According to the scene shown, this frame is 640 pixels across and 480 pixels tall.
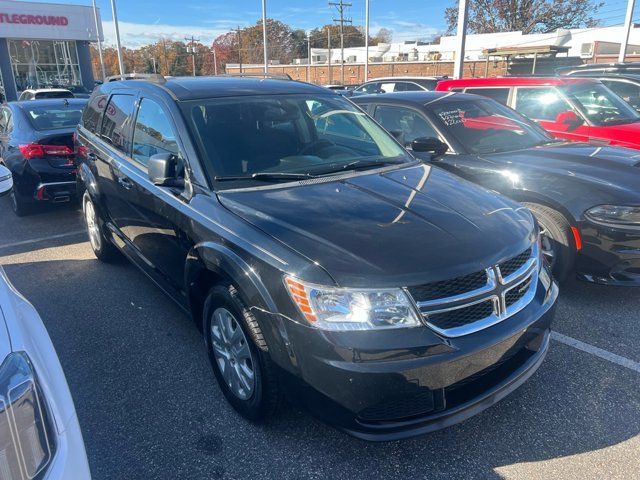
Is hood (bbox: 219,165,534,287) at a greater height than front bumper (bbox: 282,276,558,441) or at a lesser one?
greater

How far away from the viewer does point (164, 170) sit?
9.90 ft

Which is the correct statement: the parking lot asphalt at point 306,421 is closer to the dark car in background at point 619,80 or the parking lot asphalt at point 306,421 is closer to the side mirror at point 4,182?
the side mirror at point 4,182

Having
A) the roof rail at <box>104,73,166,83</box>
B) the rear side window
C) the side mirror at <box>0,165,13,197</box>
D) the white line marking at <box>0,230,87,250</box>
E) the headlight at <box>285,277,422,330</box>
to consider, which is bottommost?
the white line marking at <box>0,230,87,250</box>

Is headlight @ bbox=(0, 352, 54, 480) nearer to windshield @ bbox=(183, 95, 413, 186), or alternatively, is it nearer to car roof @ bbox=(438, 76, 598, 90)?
windshield @ bbox=(183, 95, 413, 186)

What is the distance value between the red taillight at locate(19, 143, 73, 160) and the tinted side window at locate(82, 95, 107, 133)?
142 cm

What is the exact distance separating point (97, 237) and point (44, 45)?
109 ft

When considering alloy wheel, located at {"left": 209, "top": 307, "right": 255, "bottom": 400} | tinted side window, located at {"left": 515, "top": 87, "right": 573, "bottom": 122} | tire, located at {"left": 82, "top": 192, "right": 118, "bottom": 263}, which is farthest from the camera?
tinted side window, located at {"left": 515, "top": 87, "right": 573, "bottom": 122}

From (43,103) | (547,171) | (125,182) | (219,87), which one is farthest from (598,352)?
(43,103)

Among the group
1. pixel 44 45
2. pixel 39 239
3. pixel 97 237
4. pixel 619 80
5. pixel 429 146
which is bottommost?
pixel 39 239

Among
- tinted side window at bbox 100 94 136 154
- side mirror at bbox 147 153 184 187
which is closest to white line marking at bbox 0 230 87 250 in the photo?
tinted side window at bbox 100 94 136 154

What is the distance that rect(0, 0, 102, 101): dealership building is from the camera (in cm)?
2966

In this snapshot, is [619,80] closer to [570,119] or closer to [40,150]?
[570,119]

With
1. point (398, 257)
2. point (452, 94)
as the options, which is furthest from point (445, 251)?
point (452, 94)

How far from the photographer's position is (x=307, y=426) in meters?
2.75
